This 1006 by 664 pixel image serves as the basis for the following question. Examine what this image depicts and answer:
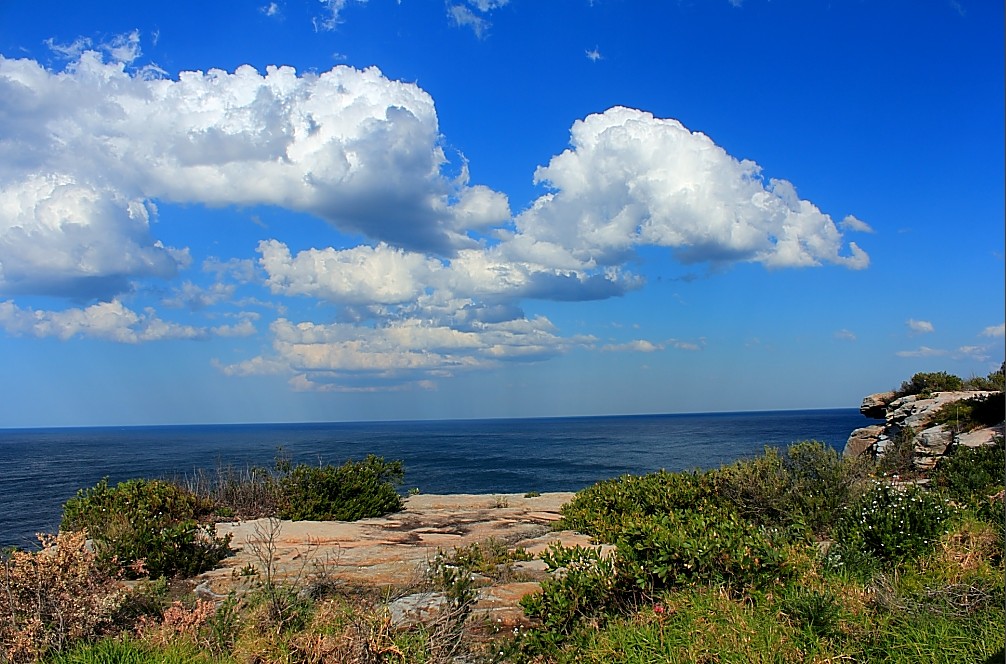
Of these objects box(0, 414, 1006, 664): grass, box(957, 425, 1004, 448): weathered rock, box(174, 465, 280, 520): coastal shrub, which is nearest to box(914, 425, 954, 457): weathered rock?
box(957, 425, 1004, 448): weathered rock

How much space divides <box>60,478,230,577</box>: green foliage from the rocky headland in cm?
1106

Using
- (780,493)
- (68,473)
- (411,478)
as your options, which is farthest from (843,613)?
(68,473)

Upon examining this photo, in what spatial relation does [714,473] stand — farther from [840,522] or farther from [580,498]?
[840,522]

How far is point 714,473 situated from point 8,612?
27.7ft

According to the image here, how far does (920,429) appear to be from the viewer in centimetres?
1688

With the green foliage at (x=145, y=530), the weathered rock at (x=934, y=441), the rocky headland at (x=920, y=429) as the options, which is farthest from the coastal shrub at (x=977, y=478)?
the green foliage at (x=145, y=530)

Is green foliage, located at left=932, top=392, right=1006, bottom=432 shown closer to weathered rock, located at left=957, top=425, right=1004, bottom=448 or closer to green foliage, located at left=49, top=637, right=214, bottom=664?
weathered rock, located at left=957, top=425, right=1004, bottom=448

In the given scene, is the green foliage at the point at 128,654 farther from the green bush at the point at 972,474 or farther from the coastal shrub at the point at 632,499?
the green bush at the point at 972,474

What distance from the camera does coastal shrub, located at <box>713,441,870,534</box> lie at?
8.48m

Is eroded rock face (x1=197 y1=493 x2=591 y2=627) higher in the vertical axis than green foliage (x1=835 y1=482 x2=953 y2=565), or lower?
lower

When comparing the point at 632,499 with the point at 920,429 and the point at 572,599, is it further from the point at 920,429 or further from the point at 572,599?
the point at 920,429

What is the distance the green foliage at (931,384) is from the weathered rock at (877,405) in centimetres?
42

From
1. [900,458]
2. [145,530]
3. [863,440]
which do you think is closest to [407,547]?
[145,530]

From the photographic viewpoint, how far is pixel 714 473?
33.2 ft
